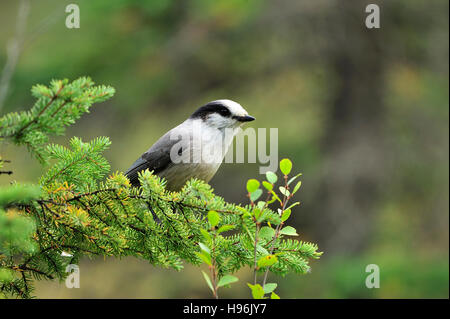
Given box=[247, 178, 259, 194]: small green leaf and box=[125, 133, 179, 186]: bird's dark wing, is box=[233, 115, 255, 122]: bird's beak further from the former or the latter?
box=[247, 178, 259, 194]: small green leaf

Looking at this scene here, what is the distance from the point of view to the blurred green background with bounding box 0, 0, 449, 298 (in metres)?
6.38

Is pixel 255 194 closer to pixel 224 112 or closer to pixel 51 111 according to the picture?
pixel 51 111

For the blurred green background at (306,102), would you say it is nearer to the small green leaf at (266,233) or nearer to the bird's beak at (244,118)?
the bird's beak at (244,118)

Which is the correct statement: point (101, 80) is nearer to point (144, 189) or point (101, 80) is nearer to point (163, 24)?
point (163, 24)

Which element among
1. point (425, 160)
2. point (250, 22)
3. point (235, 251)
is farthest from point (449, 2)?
point (235, 251)

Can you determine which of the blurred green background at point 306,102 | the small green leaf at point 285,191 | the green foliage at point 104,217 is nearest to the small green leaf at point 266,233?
the green foliage at point 104,217

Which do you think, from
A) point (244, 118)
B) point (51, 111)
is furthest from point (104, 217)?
point (244, 118)

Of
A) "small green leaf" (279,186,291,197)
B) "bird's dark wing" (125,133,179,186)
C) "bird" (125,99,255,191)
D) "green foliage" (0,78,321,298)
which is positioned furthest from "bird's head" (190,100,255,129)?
"small green leaf" (279,186,291,197)

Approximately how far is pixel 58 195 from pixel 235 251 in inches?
31.6

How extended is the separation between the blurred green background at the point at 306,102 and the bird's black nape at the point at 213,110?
2.71m

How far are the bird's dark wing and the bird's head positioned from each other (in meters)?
0.31

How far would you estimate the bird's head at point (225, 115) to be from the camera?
3660mm

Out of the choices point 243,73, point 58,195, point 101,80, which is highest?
point 243,73

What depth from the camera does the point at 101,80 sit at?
6312 millimetres
